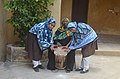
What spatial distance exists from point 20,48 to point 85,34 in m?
1.83

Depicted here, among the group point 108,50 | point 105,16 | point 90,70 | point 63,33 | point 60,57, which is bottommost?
point 90,70

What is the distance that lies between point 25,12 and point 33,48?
3.29 ft

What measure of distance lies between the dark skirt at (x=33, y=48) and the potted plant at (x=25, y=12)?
1.68 ft

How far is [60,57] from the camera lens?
7336mm

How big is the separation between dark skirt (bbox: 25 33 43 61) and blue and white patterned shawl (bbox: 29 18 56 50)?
11 centimetres

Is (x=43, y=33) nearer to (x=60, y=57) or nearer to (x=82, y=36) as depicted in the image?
(x=60, y=57)

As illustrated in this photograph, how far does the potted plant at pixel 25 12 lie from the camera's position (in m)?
7.66

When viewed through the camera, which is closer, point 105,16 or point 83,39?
point 83,39

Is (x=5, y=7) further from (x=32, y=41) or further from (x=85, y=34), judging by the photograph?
(x=85, y=34)

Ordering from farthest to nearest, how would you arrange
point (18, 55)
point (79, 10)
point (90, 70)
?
point (79, 10)
point (18, 55)
point (90, 70)

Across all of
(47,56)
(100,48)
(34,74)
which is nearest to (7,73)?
(34,74)

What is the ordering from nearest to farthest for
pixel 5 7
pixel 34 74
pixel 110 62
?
pixel 34 74
pixel 5 7
pixel 110 62

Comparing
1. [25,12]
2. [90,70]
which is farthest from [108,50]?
[25,12]

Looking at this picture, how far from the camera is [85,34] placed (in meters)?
7.27
